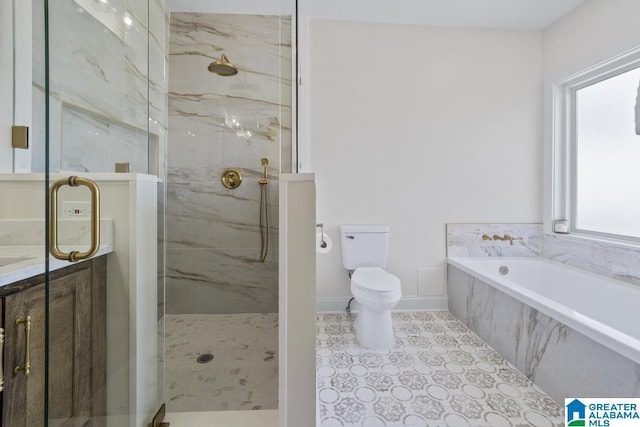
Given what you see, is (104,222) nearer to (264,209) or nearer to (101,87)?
(101,87)

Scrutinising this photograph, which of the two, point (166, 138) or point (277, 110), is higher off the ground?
point (277, 110)

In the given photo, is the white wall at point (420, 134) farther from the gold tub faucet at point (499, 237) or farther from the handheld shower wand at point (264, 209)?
the handheld shower wand at point (264, 209)

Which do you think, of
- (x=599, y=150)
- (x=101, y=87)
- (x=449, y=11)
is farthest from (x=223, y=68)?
(x=599, y=150)

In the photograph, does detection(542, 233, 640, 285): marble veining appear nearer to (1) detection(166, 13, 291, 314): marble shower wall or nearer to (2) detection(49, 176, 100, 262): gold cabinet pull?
(1) detection(166, 13, 291, 314): marble shower wall

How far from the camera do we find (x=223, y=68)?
1777mm

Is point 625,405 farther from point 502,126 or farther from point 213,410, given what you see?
point 502,126

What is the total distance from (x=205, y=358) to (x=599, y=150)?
3.28 meters

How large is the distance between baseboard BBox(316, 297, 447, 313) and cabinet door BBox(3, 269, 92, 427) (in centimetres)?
181

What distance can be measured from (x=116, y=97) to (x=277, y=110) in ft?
2.96

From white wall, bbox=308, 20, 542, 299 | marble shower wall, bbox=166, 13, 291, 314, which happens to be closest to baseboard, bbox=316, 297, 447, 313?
white wall, bbox=308, 20, 542, 299

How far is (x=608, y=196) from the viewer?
7.30 feet

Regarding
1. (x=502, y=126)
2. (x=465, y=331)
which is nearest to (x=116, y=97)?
(x=465, y=331)

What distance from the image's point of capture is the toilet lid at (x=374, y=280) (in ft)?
6.17

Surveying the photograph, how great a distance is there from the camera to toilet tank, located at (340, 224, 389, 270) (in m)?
2.40
